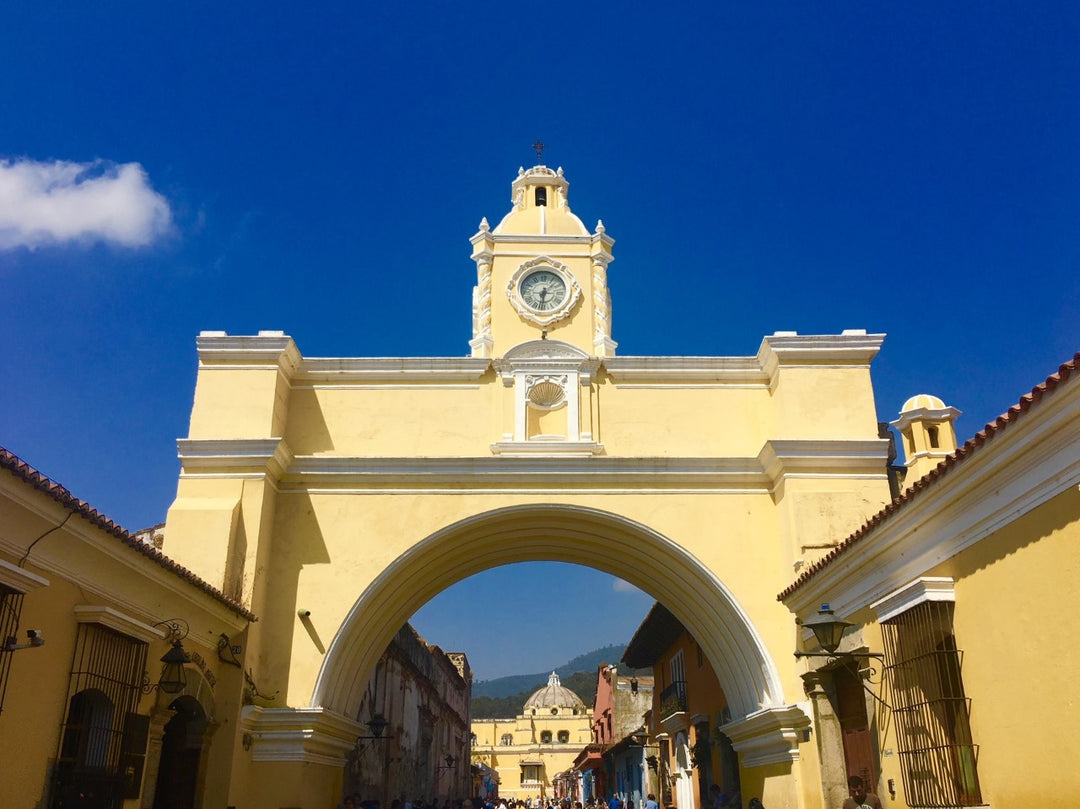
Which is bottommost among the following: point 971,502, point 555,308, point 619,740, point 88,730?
point 88,730

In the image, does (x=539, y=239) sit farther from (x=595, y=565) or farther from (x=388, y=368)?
(x=595, y=565)

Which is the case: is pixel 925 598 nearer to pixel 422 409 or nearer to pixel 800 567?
pixel 800 567

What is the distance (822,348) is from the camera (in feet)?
48.9

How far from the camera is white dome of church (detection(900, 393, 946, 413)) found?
520 inches

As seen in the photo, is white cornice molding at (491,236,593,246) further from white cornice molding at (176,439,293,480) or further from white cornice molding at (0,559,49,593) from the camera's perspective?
white cornice molding at (0,559,49,593)

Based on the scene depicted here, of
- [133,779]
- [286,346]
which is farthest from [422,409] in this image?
[133,779]

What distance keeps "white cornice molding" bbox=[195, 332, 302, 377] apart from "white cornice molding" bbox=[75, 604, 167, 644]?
215 inches

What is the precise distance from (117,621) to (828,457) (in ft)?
31.7

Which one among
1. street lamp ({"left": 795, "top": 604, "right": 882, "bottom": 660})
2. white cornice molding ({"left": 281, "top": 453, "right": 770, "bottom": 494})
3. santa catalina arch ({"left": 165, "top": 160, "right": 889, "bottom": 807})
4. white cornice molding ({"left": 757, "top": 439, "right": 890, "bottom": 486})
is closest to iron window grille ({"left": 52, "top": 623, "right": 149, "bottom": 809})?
santa catalina arch ({"left": 165, "top": 160, "right": 889, "bottom": 807})

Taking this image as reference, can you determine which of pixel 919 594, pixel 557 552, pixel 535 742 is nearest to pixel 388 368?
pixel 557 552

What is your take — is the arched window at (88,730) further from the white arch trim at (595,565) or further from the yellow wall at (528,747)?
the yellow wall at (528,747)

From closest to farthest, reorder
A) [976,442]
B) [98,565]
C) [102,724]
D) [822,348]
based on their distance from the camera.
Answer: [976,442] < [98,565] < [102,724] < [822,348]

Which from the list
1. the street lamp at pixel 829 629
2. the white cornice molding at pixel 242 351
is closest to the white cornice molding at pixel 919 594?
the street lamp at pixel 829 629

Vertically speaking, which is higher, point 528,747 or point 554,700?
point 554,700
